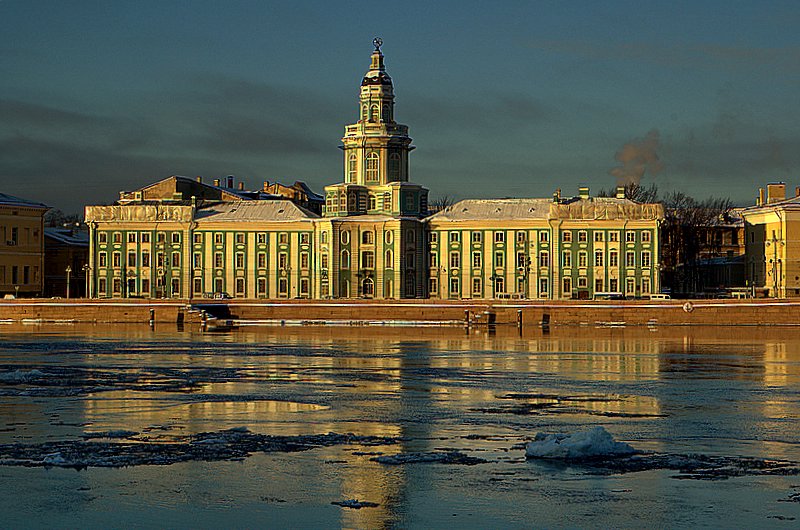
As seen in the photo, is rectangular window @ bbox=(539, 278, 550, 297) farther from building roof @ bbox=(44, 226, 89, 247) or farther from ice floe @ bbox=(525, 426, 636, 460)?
ice floe @ bbox=(525, 426, 636, 460)

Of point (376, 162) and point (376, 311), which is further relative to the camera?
point (376, 162)

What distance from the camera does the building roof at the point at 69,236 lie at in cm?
11788

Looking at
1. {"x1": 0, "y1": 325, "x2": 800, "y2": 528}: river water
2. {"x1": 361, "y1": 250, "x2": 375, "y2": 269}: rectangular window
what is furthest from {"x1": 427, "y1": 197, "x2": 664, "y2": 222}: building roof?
{"x1": 0, "y1": 325, "x2": 800, "y2": 528}: river water

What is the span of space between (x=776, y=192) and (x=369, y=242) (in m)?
33.2

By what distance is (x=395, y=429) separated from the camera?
27172 millimetres

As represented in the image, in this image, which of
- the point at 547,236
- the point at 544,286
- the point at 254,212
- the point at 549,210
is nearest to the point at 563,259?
the point at 547,236

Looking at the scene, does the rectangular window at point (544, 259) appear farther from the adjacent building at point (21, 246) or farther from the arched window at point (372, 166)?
the adjacent building at point (21, 246)

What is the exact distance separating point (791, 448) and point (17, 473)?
12980 millimetres

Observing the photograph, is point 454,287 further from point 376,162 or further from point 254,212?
point 254,212

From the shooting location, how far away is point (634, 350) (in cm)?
5647

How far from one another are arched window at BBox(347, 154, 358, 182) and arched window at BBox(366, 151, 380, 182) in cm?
105

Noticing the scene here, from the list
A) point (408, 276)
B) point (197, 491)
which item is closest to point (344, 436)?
point (197, 491)

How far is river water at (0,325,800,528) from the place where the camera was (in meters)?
19.0

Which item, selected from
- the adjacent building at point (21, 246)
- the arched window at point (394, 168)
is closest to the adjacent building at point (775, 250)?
the arched window at point (394, 168)
